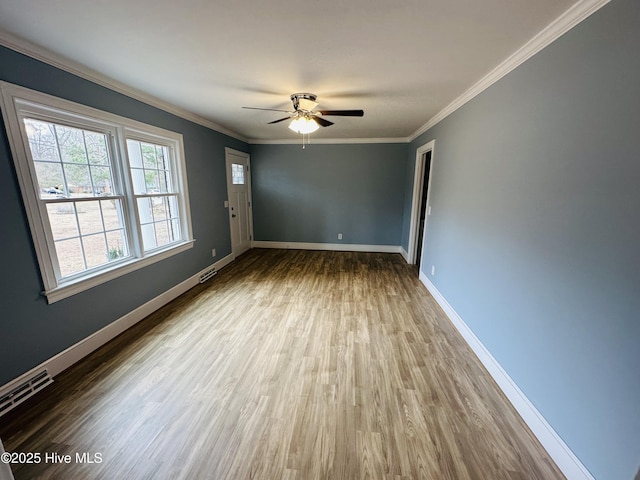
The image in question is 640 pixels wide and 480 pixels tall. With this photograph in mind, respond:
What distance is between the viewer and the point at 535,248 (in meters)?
1.59

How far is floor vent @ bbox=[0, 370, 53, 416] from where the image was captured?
5.36 feet

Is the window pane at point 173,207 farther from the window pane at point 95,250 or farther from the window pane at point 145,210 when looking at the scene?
the window pane at point 95,250

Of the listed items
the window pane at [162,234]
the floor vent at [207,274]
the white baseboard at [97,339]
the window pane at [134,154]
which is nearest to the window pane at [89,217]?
the window pane at [134,154]

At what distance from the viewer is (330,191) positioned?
18.0 feet

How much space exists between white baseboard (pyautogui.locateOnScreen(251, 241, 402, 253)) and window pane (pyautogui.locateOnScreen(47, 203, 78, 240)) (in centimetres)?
385

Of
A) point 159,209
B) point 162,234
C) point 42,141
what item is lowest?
point 162,234

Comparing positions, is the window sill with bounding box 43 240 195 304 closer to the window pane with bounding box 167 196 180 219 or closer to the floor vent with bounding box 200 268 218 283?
the window pane with bounding box 167 196 180 219

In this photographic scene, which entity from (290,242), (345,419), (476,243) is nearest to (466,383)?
(345,419)

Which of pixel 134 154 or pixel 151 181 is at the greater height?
pixel 134 154

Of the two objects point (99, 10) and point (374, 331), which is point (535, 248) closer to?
point (374, 331)

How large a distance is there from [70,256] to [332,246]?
4.34 m

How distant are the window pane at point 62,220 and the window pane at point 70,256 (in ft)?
0.19

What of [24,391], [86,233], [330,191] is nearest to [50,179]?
[86,233]

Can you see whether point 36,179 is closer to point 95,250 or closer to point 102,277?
point 95,250
